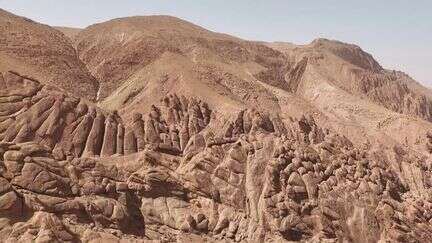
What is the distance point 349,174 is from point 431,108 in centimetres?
11992

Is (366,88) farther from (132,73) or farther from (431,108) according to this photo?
(132,73)

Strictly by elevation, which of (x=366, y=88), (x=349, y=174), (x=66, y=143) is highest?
(x=366, y=88)

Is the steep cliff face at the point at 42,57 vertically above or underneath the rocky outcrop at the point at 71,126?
above

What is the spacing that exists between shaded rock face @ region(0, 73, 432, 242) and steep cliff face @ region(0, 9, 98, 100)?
26.3 meters

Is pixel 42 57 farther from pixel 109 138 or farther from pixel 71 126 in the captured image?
pixel 109 138

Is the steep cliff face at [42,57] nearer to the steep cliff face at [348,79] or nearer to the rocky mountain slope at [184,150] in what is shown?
the rocky mountain slope at [184,150]

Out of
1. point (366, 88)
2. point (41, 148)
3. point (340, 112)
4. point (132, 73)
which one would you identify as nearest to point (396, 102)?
point (366, 88)

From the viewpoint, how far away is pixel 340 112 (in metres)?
118

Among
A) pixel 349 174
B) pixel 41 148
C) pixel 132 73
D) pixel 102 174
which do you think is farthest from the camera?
pixel 132 73

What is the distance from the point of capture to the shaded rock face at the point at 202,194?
3869 centimetres

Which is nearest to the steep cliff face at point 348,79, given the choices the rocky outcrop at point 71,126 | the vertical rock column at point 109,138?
the rocky outcrop at point 71,126

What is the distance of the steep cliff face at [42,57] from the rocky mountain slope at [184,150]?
0.39 m

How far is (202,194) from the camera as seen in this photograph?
4931 centimetres

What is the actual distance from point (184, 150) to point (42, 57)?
42.6 m
